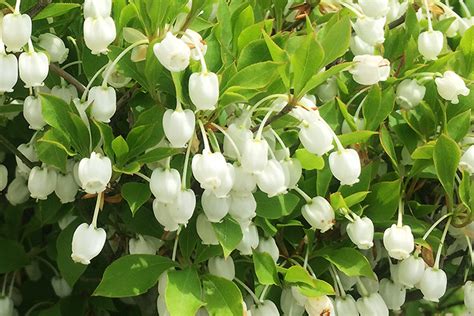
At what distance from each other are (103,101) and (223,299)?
411 millimetres

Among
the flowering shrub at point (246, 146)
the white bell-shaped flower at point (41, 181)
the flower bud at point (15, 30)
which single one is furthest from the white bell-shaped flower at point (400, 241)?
the flower bud at point (15, 30)

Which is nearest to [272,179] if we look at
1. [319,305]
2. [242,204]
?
[242,204]

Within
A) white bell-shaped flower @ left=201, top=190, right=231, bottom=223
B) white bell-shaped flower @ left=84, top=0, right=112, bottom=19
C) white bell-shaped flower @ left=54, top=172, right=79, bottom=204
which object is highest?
white bell-shaped flower @ left=84, top=0, right=112, bottom=19

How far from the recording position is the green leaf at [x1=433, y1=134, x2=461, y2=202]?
1.51 metres

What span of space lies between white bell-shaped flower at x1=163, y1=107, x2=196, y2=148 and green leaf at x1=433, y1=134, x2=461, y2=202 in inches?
19.0

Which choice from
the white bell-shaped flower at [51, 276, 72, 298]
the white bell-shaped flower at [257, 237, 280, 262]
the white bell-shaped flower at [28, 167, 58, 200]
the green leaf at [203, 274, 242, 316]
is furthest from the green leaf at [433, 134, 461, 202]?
the white bell-shaped flower at [51, 276, 72, 298]

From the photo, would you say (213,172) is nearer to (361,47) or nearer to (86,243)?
(86,243)

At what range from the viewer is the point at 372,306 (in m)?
1.64

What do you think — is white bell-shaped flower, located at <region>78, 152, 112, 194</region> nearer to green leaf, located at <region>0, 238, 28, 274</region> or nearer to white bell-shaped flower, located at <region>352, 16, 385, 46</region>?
white bell-shaped flower, located at <region>352, 16, 385, 46</region>

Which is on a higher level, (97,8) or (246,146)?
(97,8)

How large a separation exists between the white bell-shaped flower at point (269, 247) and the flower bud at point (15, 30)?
1.89 feet

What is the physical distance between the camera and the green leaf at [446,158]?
1.51 metres

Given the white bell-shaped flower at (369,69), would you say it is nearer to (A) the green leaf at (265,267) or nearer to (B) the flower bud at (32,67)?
(A) the green leaf at (265,267)

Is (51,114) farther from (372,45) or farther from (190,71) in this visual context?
(372,45)
